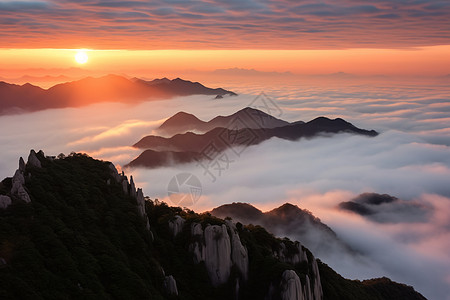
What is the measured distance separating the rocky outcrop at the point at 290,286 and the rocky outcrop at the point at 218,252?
6967mm

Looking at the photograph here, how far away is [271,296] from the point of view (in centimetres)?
5769

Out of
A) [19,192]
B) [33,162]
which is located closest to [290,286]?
[19,192]

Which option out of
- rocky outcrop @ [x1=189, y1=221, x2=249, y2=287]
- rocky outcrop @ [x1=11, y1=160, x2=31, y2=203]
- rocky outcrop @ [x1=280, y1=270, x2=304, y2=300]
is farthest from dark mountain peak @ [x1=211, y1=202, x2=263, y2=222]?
rocky outcrop @ [x1=11, y1=160, x2=31, y2=203]

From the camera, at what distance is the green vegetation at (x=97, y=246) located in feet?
131

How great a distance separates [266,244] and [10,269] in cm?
4560

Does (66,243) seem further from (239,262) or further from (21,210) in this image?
(239,262)

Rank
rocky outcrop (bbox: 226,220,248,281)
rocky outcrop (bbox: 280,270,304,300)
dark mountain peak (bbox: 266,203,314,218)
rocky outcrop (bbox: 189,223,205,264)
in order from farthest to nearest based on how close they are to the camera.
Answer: dark mountain peak (bbox: 266,203,314,218) < rocky outcrop (bbox: 226,220,248,281) < rocky outcrop (bbox: 189,223,205,264) < rocky outcrop (bbox: 280,270,304,300)

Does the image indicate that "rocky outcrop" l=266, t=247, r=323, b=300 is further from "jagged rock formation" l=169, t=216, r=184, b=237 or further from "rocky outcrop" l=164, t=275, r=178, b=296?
"jagged rock formation" l=169, t=216, r=184, b=237

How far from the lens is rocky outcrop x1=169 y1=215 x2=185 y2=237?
63.2 metres

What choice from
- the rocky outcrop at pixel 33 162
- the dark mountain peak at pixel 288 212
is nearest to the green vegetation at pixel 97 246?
the rocky outcrop at pixel 33 162

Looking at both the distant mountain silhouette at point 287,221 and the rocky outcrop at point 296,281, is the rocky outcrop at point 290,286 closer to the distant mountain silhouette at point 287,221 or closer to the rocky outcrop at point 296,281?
the rocky outcrop at point 296,281

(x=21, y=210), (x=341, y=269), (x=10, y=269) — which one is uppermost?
(x=21, y=210)

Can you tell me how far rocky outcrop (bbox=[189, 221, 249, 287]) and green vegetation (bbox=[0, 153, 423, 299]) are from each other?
126 cm

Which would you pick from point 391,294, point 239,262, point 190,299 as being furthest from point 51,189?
point 391,294
